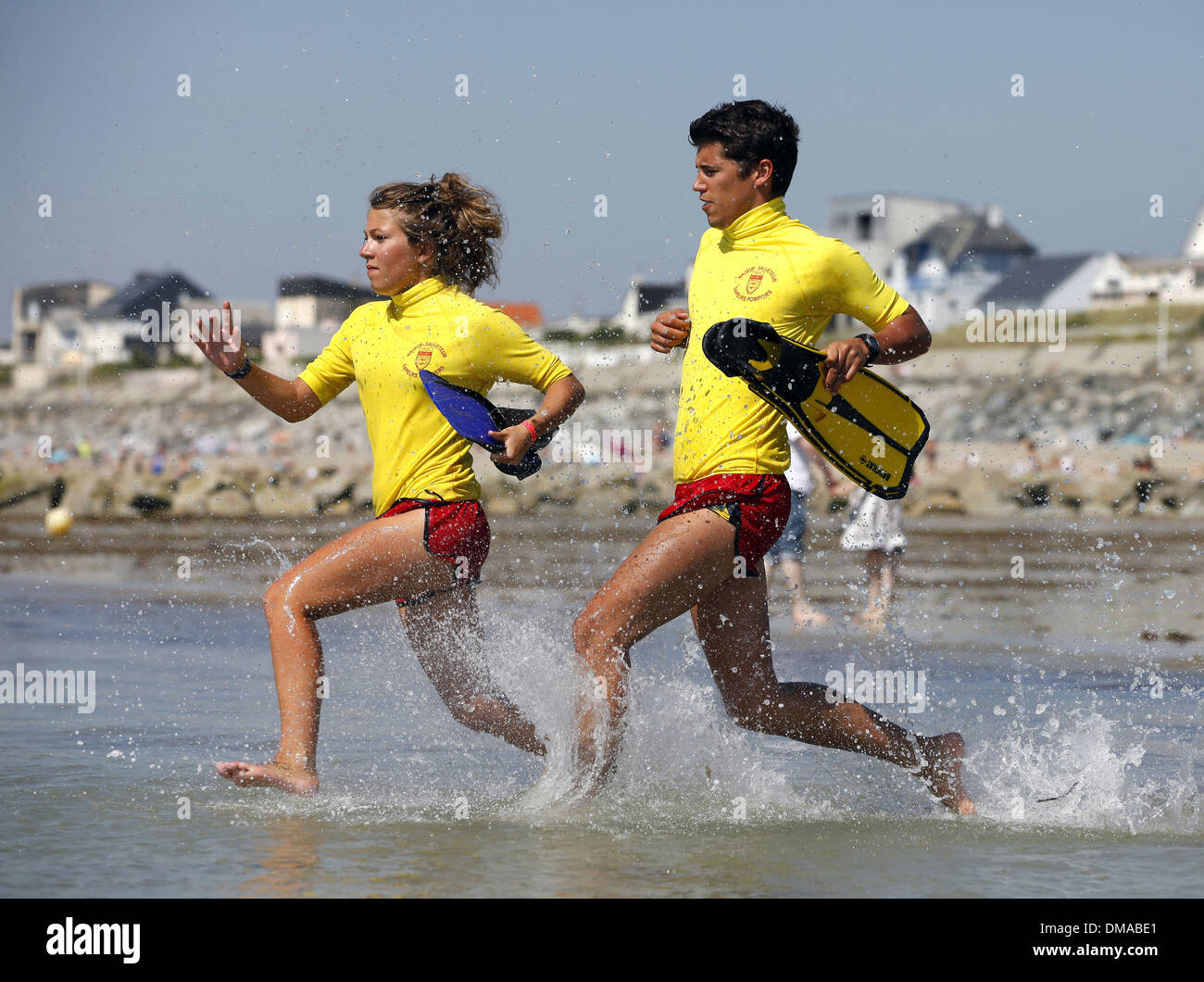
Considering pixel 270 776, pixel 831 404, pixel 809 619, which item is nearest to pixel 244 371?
pixel 270 776

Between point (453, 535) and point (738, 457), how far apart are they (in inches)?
37.7

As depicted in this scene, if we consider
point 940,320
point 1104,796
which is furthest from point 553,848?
point 940,320

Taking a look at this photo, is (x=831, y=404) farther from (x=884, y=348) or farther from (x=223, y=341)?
(x=223, y=341)

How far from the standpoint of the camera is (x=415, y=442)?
489 centimetres

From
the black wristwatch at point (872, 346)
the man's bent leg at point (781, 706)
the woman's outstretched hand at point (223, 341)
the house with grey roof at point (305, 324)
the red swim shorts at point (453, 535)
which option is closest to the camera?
the black wristwatch at point (872, 346)

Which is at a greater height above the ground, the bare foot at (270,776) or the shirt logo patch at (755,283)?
the shirt logo patch at (755,283)

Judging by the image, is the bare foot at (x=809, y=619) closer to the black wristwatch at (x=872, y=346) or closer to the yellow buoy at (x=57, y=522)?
the black wristwatch at (x=872, y=346)

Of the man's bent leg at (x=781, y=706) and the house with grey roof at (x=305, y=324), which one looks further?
the house with grey roof at (x=305, y=324)

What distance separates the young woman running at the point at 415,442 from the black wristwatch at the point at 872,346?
3.21ft

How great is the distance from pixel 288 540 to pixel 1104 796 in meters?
16.6

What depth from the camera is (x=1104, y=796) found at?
5207 mm

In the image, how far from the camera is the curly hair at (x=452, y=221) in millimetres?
5074

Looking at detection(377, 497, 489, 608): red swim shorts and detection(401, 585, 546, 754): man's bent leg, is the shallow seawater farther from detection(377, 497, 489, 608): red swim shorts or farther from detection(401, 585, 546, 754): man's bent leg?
detection(377, 497, 489, 608): red swim shorts

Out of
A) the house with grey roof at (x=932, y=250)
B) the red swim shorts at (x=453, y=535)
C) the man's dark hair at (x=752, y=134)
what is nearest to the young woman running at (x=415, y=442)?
the red swim shorts at (x=453, y=535)
